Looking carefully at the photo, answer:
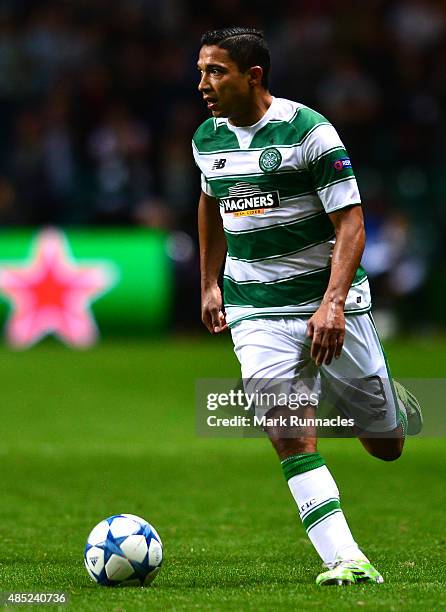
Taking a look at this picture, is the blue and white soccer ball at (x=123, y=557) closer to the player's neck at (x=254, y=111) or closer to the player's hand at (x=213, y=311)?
the player's hand at (x=213, y=311)

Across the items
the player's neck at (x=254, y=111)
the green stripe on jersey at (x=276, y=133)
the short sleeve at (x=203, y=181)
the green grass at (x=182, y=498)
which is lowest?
the green grass at (x=182, y=498)

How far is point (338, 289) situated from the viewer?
201 inches

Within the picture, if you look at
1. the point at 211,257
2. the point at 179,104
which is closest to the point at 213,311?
the point at 211,257

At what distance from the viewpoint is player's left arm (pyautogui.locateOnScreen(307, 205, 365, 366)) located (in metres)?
5.07

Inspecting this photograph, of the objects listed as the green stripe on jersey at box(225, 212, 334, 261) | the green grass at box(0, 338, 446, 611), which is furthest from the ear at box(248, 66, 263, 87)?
the green grass at box(0, 338, 446, 611)

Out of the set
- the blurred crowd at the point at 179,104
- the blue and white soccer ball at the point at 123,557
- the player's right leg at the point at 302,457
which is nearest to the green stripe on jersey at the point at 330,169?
the player's right leg at the point at 302,457

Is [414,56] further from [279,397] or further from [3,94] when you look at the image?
[279,397]

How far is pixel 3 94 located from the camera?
17453 mm

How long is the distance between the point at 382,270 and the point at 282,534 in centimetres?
994

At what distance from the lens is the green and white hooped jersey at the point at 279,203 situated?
5.29 metres

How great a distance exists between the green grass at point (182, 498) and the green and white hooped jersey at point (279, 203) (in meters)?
1.15

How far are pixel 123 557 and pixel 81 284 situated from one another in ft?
33.5

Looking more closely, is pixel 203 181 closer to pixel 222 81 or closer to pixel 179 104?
pixel 222 81

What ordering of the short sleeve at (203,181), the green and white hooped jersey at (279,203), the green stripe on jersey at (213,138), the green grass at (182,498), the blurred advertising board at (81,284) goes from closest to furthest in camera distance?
the green grass at (182,498) < the green and white hooped jersey at (279,203) < the green stripe on jersey at (213,138) < the short sleeve at (203,181) < the blurred advertising board at (81,284)
